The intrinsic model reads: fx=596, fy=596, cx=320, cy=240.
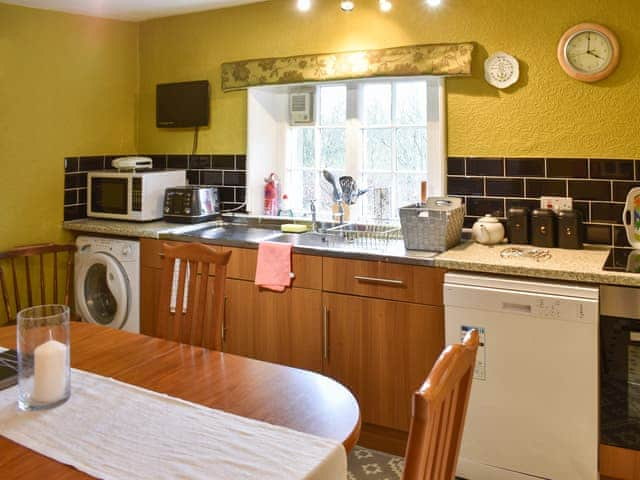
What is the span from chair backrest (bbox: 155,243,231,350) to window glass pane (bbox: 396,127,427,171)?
1666mm

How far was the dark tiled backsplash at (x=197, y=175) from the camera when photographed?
3.75 metres

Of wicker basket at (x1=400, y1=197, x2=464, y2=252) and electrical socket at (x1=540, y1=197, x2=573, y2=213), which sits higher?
electrical socket at (x1=540, y1=197, x2=573, y2=213)

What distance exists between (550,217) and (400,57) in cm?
113

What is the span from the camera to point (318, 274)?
2801 millimetres

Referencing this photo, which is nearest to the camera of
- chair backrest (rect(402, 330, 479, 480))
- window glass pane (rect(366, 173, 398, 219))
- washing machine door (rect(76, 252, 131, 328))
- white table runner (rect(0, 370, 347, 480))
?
chair backrest (rect(402, 330, 479, 480))

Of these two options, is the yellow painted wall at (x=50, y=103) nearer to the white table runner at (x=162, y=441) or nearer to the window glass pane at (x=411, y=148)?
the window glass pane at (x=411, y=148)

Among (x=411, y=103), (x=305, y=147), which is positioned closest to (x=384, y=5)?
(x=411, y=103)

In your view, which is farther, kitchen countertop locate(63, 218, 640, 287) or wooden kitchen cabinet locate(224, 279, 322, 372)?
wooden kitchen cabinet locate(224, 279, 322, 372)

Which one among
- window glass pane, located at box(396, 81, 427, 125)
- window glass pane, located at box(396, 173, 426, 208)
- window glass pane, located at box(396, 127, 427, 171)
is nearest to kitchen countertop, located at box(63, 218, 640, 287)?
window glass pane, located at box(396, 173, 426, 208)

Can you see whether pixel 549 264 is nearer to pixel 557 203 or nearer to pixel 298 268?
pixel 557 203

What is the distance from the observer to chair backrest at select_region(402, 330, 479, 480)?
82 cm

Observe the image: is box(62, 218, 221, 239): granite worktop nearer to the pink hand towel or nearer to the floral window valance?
the pink hand towel

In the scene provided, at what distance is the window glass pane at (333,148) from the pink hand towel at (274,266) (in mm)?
942

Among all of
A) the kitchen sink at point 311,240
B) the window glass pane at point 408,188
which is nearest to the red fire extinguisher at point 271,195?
the kitchen sink at point 311,240
